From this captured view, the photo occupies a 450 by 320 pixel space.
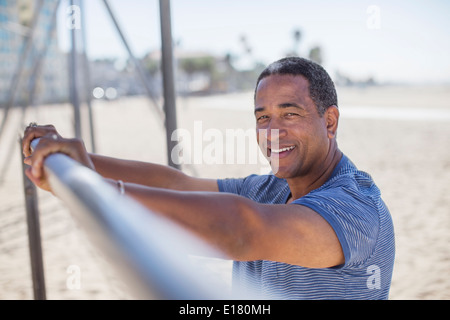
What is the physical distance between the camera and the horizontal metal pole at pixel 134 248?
17.1 inches

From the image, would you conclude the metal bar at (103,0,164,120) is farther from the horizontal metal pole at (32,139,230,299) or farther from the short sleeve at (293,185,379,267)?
the horizontal metal pole at (32,139,230,299)

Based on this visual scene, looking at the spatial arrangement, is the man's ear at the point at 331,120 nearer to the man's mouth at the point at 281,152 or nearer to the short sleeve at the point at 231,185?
the man's mouth at the point at 281,152

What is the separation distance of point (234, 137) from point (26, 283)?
8.92 m

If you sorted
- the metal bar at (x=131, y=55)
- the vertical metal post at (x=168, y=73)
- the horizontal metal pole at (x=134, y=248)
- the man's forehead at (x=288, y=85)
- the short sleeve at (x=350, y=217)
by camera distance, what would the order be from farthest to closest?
1. the metal bar at (x=131, y=55)
2. the vertical metal post at (x=168, y=73)
3. the man's forehead at (x=288, y=85)
4. the short sleeve at (x=350, y=217)
5. the horizontal metal pole at (x=134, y=248)

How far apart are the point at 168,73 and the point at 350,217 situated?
1.77 m

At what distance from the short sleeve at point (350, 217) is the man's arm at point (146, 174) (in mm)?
874

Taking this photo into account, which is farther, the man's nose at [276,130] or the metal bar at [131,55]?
the metal bar at [131,55]

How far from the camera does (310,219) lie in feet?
3.44

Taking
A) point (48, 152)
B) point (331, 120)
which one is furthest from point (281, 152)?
point (48, 152)

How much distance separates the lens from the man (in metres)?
0.88

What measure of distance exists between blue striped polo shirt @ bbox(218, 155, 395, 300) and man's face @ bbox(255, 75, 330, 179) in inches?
5.3

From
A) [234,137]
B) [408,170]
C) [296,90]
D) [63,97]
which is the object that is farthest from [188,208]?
[63,97]

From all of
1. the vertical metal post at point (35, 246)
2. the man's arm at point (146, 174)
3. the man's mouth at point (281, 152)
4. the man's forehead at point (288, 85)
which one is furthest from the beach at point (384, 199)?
the man's forehead at point (288, 85)
